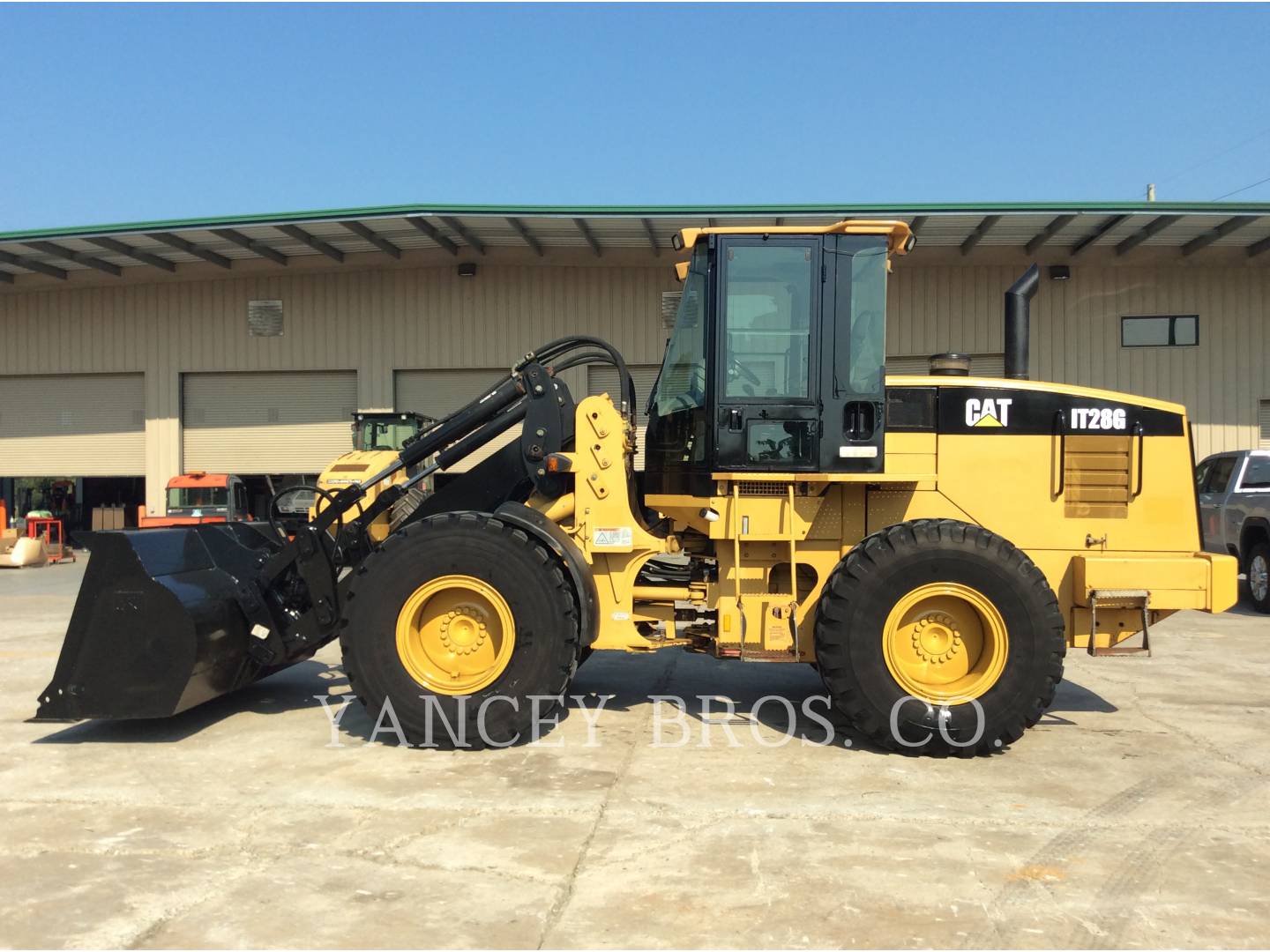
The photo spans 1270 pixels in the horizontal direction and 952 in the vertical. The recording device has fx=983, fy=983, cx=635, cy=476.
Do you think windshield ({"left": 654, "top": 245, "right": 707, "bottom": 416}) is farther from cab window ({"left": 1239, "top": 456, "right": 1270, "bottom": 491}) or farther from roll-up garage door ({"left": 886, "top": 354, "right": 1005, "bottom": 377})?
roll-up garage door ({"left": 886, "top": 354, "right": 1005, "bottom": 377})

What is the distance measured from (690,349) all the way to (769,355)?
548 millimetres

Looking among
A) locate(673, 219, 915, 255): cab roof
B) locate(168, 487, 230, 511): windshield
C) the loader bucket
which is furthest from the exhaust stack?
locate(168, 487, 230, 511): windshield

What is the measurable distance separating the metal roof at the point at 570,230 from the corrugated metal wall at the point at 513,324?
74 cm

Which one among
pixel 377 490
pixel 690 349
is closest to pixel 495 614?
pixel 377 490

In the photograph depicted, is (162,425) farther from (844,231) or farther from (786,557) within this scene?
(844,231)

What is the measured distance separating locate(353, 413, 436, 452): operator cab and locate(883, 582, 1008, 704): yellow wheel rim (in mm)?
13903

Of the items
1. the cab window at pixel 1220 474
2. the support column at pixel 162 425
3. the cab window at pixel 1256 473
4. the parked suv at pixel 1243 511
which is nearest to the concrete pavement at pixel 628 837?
the parked suv at pixel 1243 511

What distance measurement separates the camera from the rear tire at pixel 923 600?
5422 mm

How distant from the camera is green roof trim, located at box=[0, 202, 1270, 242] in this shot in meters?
16.0

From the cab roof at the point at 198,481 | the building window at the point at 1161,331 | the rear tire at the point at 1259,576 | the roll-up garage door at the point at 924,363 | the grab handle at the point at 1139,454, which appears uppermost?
the building window at the point at 1161,331

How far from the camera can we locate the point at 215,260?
20.2 m

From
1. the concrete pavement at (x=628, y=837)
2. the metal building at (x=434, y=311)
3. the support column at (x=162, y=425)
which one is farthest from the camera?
the support column at (x=162, y=425)

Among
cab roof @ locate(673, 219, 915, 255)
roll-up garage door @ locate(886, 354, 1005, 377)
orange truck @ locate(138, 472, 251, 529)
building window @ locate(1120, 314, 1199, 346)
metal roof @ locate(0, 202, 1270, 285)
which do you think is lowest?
orange truck @ locate(138, 472, 251, 529)

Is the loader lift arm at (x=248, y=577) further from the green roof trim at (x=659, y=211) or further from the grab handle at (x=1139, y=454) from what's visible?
the green roof trim at (x=659, y=211)
